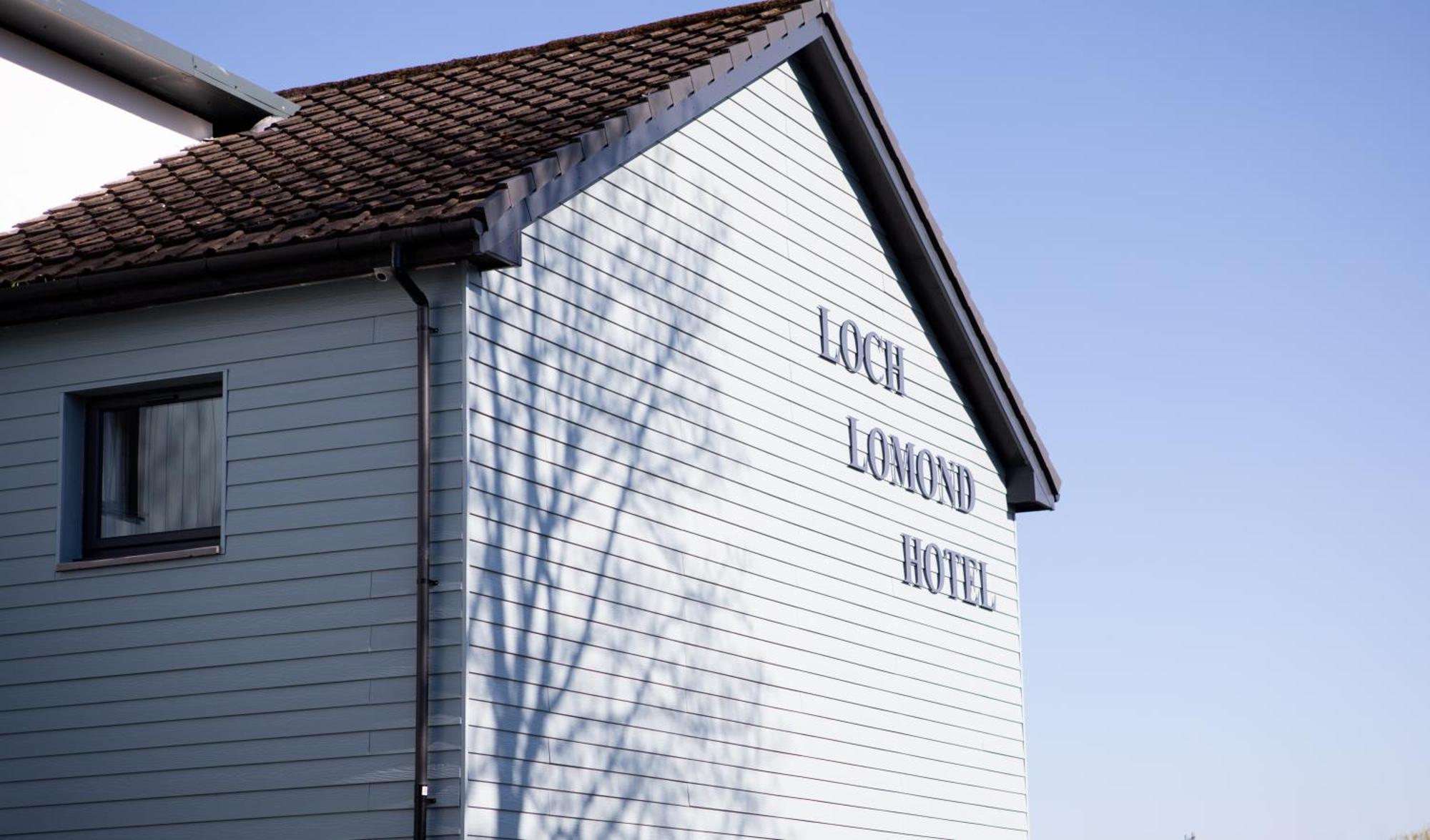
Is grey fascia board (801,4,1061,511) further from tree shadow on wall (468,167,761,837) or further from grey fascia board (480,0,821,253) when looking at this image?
tree shadow on wall (468,167,761,837)

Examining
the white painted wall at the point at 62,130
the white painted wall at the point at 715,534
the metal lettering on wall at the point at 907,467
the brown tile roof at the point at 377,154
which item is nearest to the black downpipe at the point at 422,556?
the white painted wall at the point at 715,534

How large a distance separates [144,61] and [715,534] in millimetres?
6502

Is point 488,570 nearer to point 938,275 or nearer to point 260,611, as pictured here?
point 260,611

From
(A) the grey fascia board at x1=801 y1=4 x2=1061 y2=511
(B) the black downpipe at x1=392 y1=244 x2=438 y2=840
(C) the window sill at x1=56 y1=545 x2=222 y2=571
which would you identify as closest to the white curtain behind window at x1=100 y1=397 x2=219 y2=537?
(C) the window sill at x1=56 y1=545 x2=222 y2=571

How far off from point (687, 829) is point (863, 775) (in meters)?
3.18

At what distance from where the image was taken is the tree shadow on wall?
39.9ft

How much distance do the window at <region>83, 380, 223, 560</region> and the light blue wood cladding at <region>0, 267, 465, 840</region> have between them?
0.21m

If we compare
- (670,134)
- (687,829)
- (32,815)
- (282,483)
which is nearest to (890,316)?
(670,134)

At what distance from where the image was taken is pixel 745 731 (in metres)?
15.0

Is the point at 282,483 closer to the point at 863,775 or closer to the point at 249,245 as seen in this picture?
the point at 249,245

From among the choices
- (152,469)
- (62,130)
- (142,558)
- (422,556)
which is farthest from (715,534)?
(62,130)

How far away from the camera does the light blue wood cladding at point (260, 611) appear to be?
11.8 meters

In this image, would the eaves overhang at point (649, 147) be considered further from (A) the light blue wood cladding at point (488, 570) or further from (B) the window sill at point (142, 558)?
(B) the window sill at point (142, 558)

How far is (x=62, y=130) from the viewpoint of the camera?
15.8 m
